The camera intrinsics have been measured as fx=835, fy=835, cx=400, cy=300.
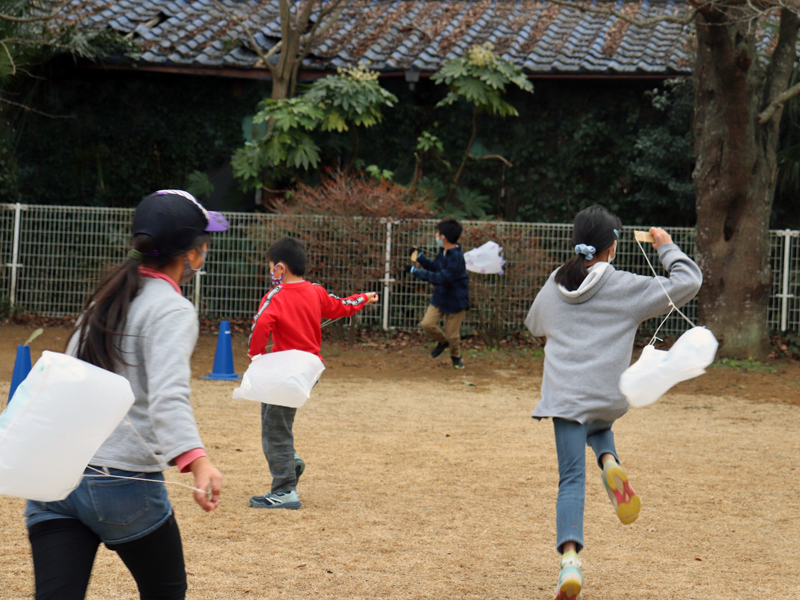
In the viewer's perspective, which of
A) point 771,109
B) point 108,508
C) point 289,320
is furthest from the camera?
point 771,109

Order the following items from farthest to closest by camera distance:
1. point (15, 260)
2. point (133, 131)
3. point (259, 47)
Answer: point (133, 131), point (259, 47), point (15, 260)

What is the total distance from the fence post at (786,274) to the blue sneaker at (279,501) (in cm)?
944

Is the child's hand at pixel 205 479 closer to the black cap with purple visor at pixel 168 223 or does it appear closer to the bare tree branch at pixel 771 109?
the black cap with purple visor at pixel 168 223

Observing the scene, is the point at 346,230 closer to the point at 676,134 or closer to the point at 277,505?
the point at 676,134

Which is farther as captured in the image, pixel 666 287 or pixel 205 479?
pixel 666 287

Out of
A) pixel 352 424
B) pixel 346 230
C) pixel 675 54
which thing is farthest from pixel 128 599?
pixel 675 54

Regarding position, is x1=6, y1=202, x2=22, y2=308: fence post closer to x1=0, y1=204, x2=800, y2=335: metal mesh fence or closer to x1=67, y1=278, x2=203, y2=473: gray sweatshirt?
x1=0, y1=204, x2=800, y2=335: metal mesh fence

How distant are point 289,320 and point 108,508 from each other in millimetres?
2454

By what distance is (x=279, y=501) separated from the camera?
15.0 feet

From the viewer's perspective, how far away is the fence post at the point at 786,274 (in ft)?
38.5

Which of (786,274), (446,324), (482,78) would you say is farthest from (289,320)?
(482,78)

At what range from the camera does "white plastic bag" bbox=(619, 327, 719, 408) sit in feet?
10.6

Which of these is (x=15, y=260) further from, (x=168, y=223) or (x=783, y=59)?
(x=168, y=223)

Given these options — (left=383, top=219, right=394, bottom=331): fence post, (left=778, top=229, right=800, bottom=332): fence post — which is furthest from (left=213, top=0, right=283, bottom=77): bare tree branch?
(left=778, top=229, right=800, bottom=332): fence post
